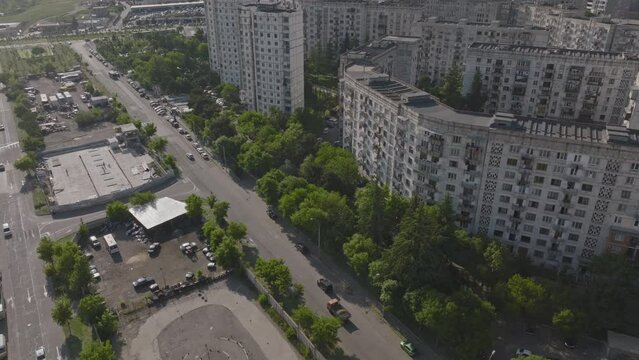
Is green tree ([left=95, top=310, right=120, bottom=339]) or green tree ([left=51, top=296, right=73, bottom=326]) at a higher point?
green tree ([left=51, top=296, right=73, bottom=326])

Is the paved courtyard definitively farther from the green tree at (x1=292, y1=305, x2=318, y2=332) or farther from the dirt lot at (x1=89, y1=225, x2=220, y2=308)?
the dirt lot at (x1=89, y1=225, x2=220, y2=308)

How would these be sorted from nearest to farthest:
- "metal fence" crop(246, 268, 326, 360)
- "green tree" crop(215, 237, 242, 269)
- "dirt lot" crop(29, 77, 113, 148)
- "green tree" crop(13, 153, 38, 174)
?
"metal fence" crop(246, 268, 326, 360) → "green tree" crop(215, 237, 242, 269) → "green tree" crop(13, 153, 38, 174) → "dirt lot" crop(29, 77, 113, 148)

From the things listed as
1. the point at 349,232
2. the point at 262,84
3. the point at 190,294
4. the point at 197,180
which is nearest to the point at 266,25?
the point at 262,84

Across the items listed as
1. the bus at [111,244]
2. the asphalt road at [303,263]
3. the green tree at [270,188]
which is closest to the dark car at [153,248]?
the bus at [111,244]

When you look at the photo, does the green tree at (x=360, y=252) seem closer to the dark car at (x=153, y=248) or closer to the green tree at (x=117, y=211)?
the dark car at (x=153, y=248)

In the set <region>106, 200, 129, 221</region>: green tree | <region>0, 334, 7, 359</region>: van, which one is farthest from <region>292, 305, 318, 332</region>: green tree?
<region>106, 200, 129, 221</region>: green tree

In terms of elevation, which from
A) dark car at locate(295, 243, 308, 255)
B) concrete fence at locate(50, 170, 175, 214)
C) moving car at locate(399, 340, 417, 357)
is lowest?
moving car at locate(399, 340, 417, 357)

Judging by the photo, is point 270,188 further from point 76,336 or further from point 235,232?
point 76,336
